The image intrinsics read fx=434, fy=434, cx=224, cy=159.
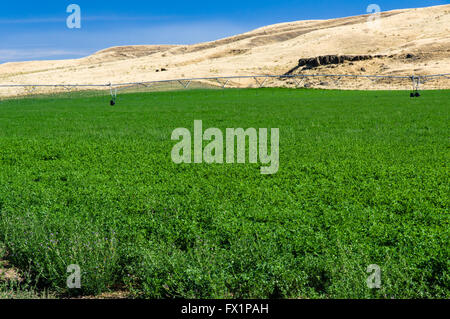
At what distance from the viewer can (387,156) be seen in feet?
35.3

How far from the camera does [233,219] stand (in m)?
6.54

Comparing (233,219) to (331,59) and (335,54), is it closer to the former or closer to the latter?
(331,59)

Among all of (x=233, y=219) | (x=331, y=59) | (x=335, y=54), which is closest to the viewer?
(x=233, y=219)

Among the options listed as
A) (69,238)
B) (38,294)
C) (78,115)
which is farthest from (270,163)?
(78,115)

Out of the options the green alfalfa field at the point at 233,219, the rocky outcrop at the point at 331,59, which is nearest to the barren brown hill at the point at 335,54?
the rocky outcrop at the point at 331,59

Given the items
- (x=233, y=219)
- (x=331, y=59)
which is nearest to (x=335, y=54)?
(x=331, y=59)

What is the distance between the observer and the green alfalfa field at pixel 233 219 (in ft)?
15.7

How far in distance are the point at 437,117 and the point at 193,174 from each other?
1259 cm

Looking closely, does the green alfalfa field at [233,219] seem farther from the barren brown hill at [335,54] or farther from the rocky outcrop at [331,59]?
the rocky outcrop at [331,59]

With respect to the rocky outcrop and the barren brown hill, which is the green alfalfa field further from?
the rocky outcrop

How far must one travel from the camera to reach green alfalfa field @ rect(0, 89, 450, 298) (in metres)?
4.80

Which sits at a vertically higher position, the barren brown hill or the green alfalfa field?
the barren brown hill

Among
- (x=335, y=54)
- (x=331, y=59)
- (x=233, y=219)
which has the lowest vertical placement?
(x=233, y=219)

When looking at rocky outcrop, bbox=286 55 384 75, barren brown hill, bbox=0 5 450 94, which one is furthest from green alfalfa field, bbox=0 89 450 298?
rocky outcrop, bbox=286 55 384 75
